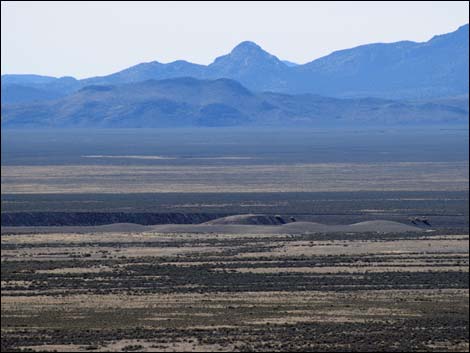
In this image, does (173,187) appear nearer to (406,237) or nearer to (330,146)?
(406,237)

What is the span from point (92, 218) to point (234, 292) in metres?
30.8

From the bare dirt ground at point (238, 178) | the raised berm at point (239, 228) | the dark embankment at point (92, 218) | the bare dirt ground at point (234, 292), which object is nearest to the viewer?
the bare dirt ground at point (234, 292)

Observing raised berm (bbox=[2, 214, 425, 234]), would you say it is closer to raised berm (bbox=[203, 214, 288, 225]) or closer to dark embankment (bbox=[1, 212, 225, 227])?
raised berm (bbox=[203, 214, 288, 225])

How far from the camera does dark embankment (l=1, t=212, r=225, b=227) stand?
76438 mm

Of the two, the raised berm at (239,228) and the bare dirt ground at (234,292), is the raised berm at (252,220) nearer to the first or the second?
the raised berm at (239,228)

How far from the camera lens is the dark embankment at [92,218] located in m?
76.4

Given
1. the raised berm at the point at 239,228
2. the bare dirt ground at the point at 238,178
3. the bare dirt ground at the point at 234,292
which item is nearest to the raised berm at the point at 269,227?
the raised berm at the point at 239,228

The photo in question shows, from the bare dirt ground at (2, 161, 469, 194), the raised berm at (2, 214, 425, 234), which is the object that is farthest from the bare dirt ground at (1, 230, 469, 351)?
the bare dirt ground at (2, 161, 469, 194)

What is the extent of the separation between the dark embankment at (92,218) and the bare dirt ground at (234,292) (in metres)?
6.77

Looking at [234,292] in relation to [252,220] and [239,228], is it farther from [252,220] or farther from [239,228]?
[252,220]

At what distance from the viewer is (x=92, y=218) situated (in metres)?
78.8

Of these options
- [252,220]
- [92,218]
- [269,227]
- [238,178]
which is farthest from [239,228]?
[238,178]

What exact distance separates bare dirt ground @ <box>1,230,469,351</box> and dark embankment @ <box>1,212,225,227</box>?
267 inches

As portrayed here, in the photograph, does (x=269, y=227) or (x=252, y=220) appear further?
(x=252, y=220)
